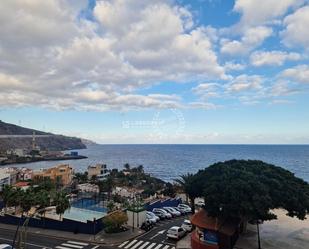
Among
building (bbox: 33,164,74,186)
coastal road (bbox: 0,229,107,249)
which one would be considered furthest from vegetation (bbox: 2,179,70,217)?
building (bbox: 33,164,74,186)

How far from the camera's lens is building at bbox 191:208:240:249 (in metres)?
31.8

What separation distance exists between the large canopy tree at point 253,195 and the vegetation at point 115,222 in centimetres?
1110

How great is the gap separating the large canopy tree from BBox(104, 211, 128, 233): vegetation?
11.1 m

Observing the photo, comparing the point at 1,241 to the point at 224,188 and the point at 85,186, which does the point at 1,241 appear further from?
the point at 85,186

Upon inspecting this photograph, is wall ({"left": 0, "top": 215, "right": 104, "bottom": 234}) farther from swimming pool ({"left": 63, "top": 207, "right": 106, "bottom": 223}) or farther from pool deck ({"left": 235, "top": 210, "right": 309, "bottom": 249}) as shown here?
pool deck ({"left": 235, "top": 210, "right": 309, "bottom": 249})

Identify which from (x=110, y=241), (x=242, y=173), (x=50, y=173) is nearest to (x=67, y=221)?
(x=110, y=241)

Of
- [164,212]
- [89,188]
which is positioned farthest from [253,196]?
[89,188]

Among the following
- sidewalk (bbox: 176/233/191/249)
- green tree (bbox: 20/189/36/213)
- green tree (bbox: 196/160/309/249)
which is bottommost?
sidewalk (bbox: 176/233/191/249)

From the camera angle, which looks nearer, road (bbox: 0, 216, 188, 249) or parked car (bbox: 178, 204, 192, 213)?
road (bbox: 0, 216, 188, 249)

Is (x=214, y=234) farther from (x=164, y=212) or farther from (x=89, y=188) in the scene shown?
(x=89, y=188)

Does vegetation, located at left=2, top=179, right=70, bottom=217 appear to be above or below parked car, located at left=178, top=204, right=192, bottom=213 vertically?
above

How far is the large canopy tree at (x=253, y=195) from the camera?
3097cm

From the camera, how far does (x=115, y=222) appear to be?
3816 centimetres

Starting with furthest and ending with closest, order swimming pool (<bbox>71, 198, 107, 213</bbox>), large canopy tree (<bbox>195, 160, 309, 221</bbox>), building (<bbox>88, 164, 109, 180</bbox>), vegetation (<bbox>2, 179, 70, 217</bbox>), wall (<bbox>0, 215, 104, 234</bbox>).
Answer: building (<bbox>88, 164, 109, 180</bbox>) < swimming pool (<bbox>71, 198, 107, 213</bbox>) < vegetation (<bbox>2, 179, 70, 217</bbox>) < wall (<bbox>0, 215, 104, 234</bbox>) < large canopy tree (<bbox>195, 160, 309, 221</bbox>)
